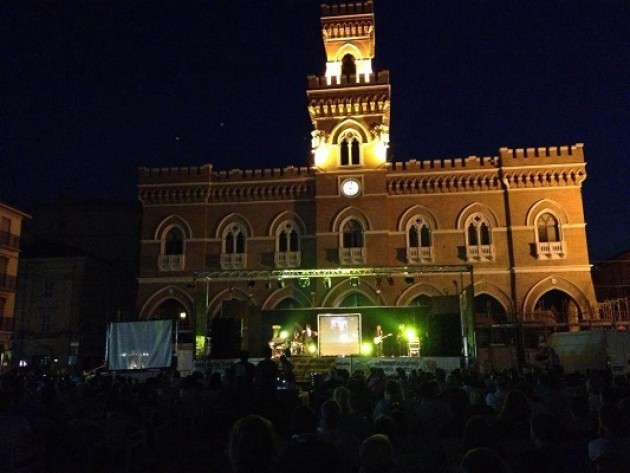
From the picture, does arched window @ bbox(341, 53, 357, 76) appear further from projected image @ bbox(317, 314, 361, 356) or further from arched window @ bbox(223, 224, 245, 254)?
projected image @ bbox(317, 314, 361, 356)

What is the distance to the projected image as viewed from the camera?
26.2 m

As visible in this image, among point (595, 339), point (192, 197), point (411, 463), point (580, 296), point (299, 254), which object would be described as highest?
point (192, 197)

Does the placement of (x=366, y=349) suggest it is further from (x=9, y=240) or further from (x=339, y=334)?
(x=9, y=240)

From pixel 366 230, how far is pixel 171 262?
10.7m

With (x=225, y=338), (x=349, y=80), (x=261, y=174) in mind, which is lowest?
(x=225, y=338)

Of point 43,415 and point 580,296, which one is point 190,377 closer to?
point 43,415

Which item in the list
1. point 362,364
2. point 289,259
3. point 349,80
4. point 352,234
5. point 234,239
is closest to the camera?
point 362,364

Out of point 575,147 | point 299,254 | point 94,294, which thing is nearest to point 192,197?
point 299,254

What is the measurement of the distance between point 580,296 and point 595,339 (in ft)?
25.2

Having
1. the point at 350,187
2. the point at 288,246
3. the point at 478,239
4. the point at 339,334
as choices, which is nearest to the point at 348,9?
the point at 350,187

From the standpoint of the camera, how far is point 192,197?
32.3 m

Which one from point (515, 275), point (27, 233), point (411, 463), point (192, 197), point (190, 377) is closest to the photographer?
point (411, 463)

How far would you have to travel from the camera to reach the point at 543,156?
30.2m

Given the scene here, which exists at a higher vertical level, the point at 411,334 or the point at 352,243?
the point at 352,243
